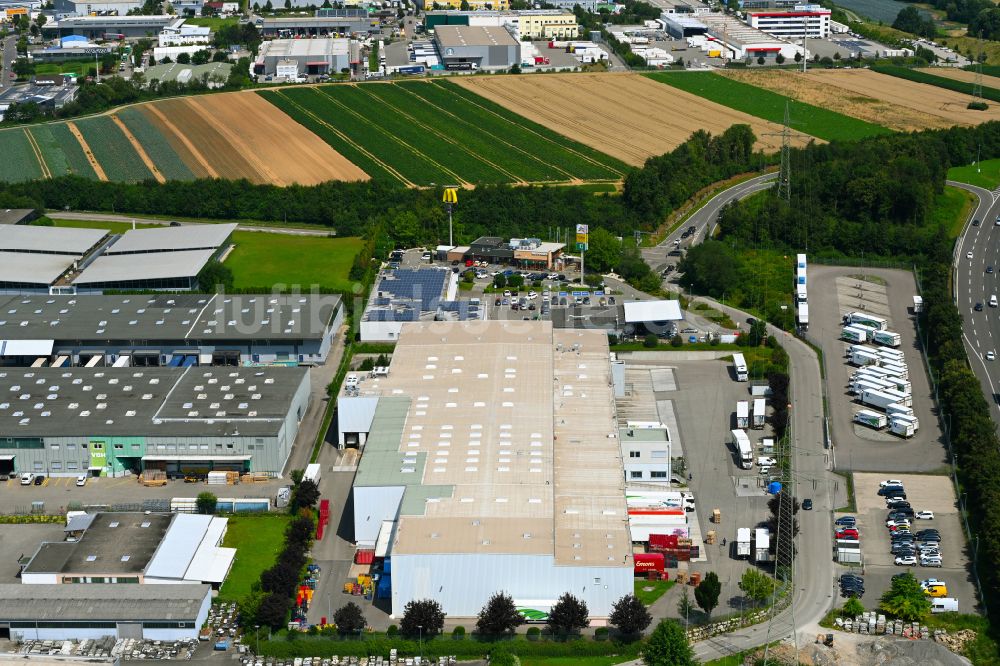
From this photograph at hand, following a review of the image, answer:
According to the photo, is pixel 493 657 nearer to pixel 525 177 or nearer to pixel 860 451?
pixel 860 451

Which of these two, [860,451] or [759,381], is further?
[759,381]

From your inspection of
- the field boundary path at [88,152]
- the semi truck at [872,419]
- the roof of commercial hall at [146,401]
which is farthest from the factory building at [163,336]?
the field boundary path at [88,152]

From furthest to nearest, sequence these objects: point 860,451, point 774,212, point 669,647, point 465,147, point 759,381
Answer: point 465,147 < point 774,212 < point 759,381 < point 860,451 < point 669,647

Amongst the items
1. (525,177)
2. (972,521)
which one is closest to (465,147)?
(525,177)

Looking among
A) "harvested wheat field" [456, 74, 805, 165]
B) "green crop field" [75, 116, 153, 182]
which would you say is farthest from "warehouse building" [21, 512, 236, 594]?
"harvested wheat field" [456, 74, 805, 165]

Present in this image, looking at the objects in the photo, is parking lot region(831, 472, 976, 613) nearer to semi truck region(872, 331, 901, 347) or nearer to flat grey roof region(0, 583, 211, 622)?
semi truck region(872, 331, 901, 347)

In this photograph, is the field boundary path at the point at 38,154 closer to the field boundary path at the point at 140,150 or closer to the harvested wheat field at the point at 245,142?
the field boundary path at the point at 140,150
